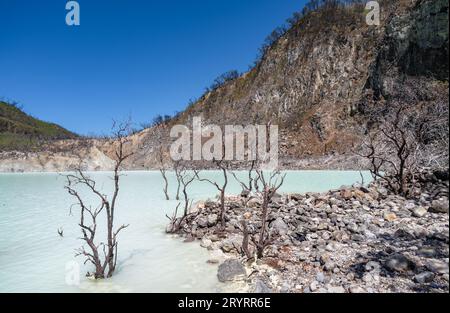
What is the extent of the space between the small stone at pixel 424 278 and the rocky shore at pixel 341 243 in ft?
0.04

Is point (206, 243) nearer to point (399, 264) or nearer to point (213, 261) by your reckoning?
point (213, 261)

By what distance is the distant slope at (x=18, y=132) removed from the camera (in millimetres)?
100956

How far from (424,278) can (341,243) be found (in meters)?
2.41

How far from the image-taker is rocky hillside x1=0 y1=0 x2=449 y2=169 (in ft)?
151

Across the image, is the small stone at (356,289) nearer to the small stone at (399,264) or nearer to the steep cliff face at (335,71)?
the small stone at (399,264)

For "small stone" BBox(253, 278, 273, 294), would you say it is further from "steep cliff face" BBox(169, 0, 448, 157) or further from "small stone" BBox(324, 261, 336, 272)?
"steep cliff face" BBox(169, 0, 448, 157)

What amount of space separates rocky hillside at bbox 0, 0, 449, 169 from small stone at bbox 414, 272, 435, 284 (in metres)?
33.2

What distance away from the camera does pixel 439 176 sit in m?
12.8

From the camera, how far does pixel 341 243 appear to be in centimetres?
737

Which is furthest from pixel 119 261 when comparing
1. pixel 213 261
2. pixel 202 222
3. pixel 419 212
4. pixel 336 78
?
pixel 336 78

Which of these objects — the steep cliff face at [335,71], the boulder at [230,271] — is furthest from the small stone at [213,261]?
the steep cliff face at [335,71]

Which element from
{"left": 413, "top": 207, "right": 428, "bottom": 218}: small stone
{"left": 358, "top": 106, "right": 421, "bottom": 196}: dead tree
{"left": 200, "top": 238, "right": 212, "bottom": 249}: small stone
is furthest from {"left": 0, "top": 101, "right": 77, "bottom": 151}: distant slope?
{"left": 413, "top": 207, "right": 428, "bottom": 218}: small stone
